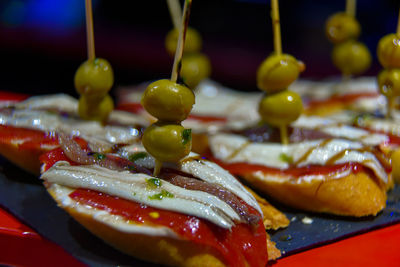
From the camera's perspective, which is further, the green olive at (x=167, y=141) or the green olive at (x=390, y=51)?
the green olive at (x=390, y=51)

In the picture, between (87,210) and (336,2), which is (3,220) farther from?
(336,2)

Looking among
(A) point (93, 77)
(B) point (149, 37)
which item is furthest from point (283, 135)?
(B) point (149, 37)

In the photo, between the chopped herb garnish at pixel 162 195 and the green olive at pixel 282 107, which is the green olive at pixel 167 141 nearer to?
the chopped herb garnish at pixel 162 195

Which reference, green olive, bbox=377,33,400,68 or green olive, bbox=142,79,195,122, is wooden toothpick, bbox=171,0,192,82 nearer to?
green olive, bbox=142,79,195,122

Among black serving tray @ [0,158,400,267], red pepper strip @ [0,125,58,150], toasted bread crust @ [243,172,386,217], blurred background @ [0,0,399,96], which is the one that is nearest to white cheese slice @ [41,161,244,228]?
black serving tray @ [0,158,400,267]

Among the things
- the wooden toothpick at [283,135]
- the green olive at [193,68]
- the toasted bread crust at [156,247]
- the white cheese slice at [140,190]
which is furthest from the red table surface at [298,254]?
the green olive at [193,68]
